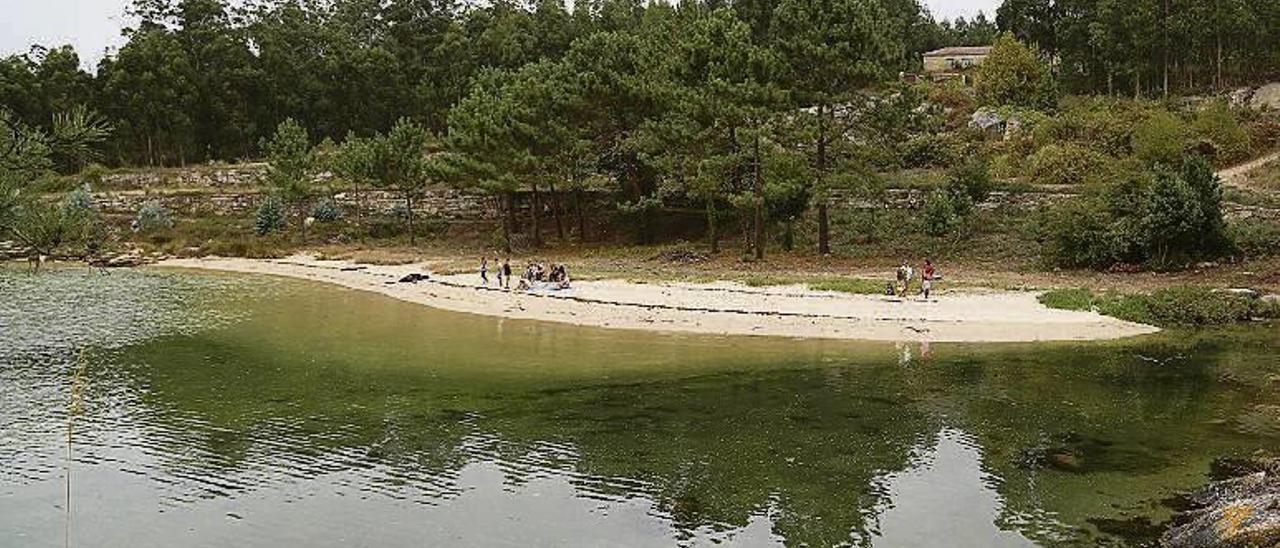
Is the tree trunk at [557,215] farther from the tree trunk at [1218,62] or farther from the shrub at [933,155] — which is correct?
the tree trunk at [1218,62]

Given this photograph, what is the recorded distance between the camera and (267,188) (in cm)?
7750

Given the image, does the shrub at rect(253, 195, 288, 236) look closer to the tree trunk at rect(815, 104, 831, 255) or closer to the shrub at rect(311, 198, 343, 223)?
the shrub at rect(311, 198, 343, 223)

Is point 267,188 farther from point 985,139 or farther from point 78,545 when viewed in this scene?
point 78,545

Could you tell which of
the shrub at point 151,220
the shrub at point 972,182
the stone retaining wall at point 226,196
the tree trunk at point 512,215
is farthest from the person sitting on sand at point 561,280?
the shrub at point 151,220

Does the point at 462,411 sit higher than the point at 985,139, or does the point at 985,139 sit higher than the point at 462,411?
the point at 985,139

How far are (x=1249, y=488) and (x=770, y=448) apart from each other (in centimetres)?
869

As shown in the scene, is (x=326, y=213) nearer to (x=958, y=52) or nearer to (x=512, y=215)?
(x=512, y=215)

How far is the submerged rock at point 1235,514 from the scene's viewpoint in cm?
1463

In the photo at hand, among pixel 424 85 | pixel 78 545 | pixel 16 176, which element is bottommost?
pixel 78 545

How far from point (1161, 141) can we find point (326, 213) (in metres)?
51.1

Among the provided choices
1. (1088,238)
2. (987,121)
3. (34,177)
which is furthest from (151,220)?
(34,177)

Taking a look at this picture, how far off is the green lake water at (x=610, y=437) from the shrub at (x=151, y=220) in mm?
36535

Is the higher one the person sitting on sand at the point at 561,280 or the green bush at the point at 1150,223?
the green bush at the point at 1150,223

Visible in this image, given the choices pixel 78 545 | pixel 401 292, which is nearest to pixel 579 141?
pixel 401 292
